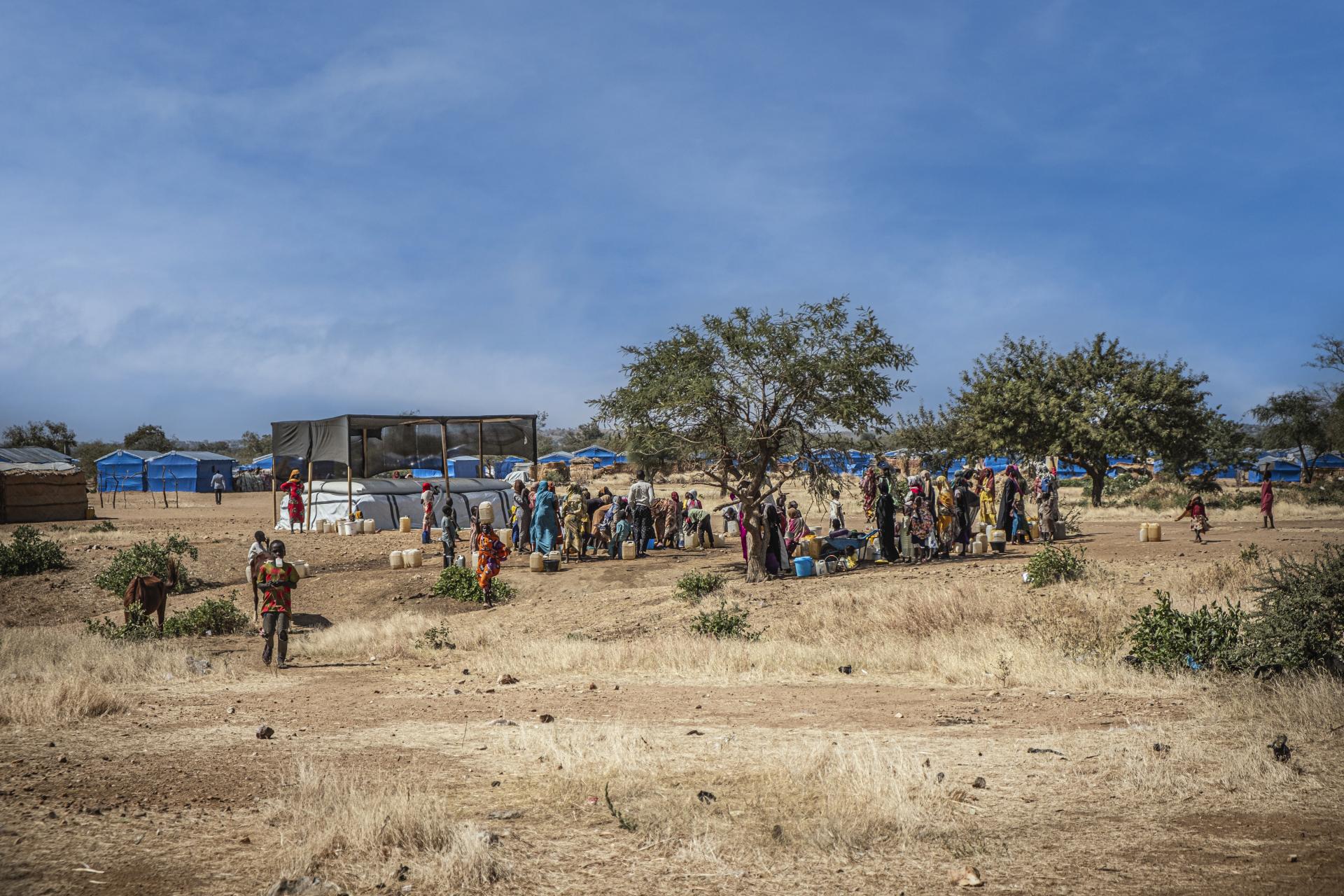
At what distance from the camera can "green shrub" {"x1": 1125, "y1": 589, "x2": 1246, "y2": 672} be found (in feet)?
31.7

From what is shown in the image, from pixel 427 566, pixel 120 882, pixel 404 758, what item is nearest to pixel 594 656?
pixel 404 758

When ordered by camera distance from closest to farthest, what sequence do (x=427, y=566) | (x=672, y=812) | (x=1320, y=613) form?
(x=672, y=812) → (x=1320, y=613) → (x=427, y=566)

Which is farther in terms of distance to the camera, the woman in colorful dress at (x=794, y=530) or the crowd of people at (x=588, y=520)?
the crowd of people at (x=588, y=520)

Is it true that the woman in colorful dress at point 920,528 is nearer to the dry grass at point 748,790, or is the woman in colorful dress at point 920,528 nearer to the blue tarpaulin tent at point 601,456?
the dry grass at point 748,790

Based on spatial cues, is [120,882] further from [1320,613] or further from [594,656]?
Answer: [1320,613]

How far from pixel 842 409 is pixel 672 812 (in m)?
13.9

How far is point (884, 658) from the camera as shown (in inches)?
456

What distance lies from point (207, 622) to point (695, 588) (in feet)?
24.6

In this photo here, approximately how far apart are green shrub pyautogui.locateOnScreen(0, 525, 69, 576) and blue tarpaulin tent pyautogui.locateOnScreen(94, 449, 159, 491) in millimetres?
36859

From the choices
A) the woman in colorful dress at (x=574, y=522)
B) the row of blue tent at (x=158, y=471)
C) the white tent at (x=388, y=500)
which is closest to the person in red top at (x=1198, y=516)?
the woman in colorful dress at (x=574, y=522)

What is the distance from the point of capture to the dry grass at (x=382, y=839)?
494 centimetres

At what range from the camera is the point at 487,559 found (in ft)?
58.9

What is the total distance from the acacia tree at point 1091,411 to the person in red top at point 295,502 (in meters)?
23.3

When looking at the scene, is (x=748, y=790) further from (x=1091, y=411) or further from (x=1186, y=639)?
(x=1091, y=411)
